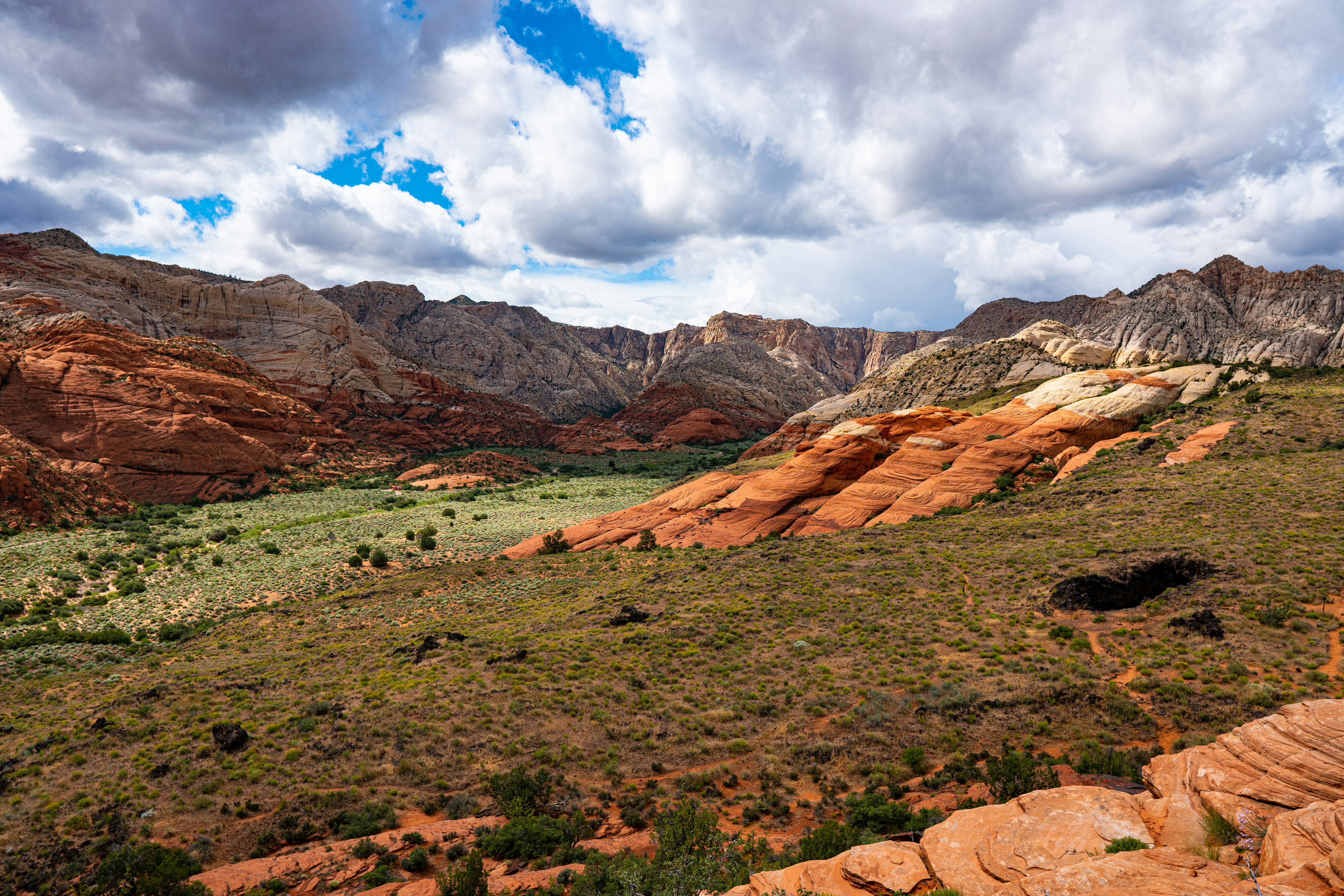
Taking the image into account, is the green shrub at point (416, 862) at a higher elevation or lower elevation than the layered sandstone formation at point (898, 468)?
lower

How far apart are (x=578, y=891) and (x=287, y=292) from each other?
150 metres

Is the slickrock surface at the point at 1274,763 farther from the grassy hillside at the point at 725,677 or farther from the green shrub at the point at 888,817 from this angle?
the grassy hillside at the point at 725,677

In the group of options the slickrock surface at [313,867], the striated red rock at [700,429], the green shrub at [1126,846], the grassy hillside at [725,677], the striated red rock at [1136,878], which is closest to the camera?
the striated red rock at [1136,878]

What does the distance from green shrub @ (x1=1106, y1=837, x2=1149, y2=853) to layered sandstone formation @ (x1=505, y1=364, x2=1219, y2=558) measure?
114 ft

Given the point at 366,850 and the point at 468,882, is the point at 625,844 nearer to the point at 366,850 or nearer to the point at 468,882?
the point at 468,882

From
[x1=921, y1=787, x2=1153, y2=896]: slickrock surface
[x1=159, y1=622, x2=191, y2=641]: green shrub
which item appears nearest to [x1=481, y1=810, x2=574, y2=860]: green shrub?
[x1=921, y1=787, x2=1153, y2=896]: slickrock surface

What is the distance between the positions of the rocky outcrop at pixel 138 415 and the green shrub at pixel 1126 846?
80998 mm

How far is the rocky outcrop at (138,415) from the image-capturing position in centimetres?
5869

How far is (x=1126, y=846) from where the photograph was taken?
779cm

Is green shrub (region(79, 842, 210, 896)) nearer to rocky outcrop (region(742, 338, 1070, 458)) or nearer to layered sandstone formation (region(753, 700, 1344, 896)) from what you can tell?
layered sandstone formation (region(753, 700, 1344, 896))

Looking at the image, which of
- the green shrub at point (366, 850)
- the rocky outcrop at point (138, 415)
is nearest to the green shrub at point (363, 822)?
the green shrub at point (366, 850)

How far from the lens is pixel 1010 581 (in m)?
26.1

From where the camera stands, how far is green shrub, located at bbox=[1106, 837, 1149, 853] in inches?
306

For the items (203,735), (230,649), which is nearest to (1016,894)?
(203,735)
